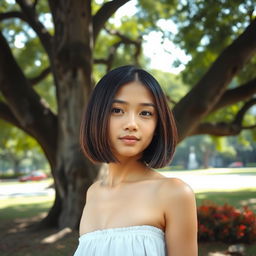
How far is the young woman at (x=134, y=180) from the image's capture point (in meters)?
1.44

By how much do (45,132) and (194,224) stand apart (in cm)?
685

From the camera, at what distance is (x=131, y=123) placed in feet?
5.01

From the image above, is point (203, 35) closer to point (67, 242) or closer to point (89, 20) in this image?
point (89, 20)

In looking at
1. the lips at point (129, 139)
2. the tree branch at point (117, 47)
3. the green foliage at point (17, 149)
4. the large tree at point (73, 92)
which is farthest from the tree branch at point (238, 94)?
the green foliage at point (17, 149)

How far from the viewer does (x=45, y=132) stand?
802 cm

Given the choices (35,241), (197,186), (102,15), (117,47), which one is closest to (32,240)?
(35,241)

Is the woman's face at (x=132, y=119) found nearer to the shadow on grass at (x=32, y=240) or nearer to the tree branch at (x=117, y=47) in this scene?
the shadow on grass at (x=32, y=240)

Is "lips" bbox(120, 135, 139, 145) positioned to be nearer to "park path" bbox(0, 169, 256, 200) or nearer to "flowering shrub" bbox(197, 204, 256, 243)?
"flowering shrub" bbox(197, 204, 256, 243)

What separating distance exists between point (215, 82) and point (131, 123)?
5815 mm

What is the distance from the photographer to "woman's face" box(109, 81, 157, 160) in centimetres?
155

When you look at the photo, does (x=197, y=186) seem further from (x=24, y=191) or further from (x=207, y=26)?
(x=207, y=26)

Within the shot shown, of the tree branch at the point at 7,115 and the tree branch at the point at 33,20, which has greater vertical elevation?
the tree branch at the point at 33,20

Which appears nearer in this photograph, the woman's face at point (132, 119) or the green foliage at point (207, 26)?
the woman's face at point (132, 119)

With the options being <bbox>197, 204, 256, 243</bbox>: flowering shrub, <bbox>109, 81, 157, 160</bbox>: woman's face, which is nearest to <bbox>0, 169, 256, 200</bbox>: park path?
<bbox>197, 204, 256, 243</bbox>: flowering shrub
